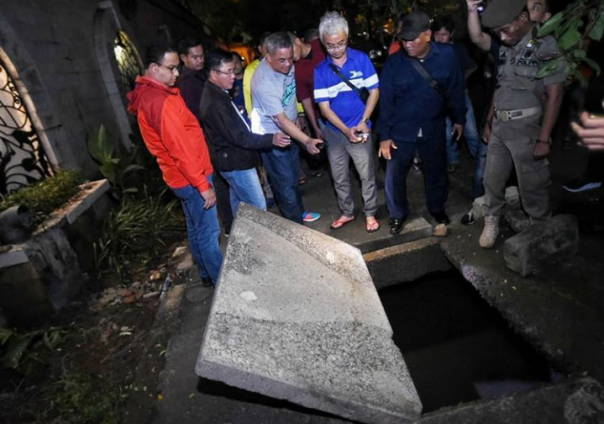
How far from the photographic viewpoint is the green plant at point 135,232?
435cm

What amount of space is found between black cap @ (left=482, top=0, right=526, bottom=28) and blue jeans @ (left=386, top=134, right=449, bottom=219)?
968mm

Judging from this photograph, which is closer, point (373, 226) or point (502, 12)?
point (502, 12)

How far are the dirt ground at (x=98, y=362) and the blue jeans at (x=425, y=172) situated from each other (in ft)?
8.04

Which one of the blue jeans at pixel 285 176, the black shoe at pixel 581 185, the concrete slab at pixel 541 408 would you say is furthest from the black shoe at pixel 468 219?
the concrete slab at pixel 541 408

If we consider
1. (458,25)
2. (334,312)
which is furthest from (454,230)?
(458,25)

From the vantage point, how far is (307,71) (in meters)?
3.99

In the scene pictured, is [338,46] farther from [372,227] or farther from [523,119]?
[372,227]

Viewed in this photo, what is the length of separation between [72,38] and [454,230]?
6.48 metres

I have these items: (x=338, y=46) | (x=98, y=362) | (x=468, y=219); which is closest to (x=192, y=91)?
(x=338, y=46)

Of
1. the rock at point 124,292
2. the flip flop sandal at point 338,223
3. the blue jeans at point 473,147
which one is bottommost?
the rock at point 124,292

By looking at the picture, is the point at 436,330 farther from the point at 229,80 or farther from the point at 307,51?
the point at 307,51

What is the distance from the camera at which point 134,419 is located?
7.90 ft

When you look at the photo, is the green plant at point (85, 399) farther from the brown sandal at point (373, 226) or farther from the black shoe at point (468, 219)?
the black shoe at point (468, 219)

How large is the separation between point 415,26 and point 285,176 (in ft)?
5.64
